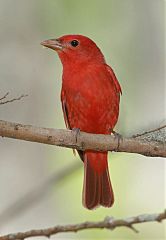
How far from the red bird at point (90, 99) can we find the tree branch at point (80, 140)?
773 mm

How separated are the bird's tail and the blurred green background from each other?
0.42 metres

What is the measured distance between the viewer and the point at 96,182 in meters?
4.41

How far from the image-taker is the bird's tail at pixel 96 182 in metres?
4.27

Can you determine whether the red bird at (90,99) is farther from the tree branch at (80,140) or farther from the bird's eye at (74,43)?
the tree branch at (80,140)

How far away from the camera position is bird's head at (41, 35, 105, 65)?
4438 mm

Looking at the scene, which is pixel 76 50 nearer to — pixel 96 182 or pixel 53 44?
pixel 53 44

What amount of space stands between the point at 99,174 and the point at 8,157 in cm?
131

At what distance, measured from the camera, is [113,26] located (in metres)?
5.56

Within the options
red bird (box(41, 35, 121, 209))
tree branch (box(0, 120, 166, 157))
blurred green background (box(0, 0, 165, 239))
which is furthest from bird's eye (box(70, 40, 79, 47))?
tree branch (box(0, 120, 166, 157))

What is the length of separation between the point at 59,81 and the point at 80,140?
92.8 inches

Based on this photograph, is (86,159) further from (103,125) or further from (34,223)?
(34,223)

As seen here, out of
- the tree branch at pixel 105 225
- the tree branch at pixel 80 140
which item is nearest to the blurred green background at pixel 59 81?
the tree branch at pixel 80 140

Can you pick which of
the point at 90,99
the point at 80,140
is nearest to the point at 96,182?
the point at 90,99

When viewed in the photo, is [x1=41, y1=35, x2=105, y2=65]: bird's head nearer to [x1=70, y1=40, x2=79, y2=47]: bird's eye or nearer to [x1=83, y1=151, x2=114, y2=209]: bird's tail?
[x1=70, y1=40, x2=79, y2=47]: bird's eye
